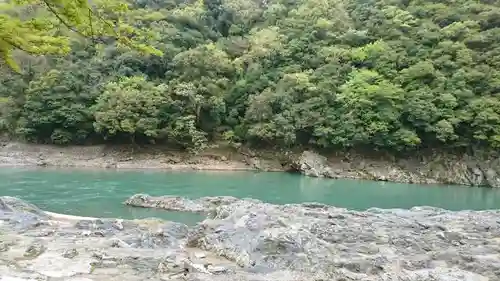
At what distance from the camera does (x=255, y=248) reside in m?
8.41

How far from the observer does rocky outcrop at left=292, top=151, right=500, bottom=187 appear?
89.4 ft

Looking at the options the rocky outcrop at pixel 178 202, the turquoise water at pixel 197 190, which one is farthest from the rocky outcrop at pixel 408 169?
the rocky outcrop at pixel 178 202

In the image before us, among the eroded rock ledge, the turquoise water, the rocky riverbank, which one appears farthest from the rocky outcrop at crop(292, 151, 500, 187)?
the eroded rock ledge

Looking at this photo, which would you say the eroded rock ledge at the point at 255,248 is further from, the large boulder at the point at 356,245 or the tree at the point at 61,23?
the tree at the point at 61,23

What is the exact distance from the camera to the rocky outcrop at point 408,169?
27.2m

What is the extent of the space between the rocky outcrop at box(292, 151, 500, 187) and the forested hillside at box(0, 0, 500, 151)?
959mm

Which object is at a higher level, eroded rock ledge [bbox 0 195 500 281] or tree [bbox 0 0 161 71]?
tree [bbox 0 0 161 71]

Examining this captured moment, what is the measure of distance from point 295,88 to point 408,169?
27.2 feet

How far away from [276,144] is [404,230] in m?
20.2

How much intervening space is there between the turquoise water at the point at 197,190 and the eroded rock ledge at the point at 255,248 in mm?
4585

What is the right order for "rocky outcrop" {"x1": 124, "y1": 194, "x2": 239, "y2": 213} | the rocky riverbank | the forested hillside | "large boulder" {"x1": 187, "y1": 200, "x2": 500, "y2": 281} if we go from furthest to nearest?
the forested hillside < the rocky riverbank < "rocky outcrop" {"x1": 124, "y1": 194, "x2": 239, "y2": 213} < "large boulder" {"x1": 187, "y1": 200, "x2": 500, "y2": 281}

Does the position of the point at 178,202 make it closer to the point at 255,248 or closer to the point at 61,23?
the point at 255,248

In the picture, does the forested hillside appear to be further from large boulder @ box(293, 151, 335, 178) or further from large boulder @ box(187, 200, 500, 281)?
large boulder @ box(187, 200, 500, 281)

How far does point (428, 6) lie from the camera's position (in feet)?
113
